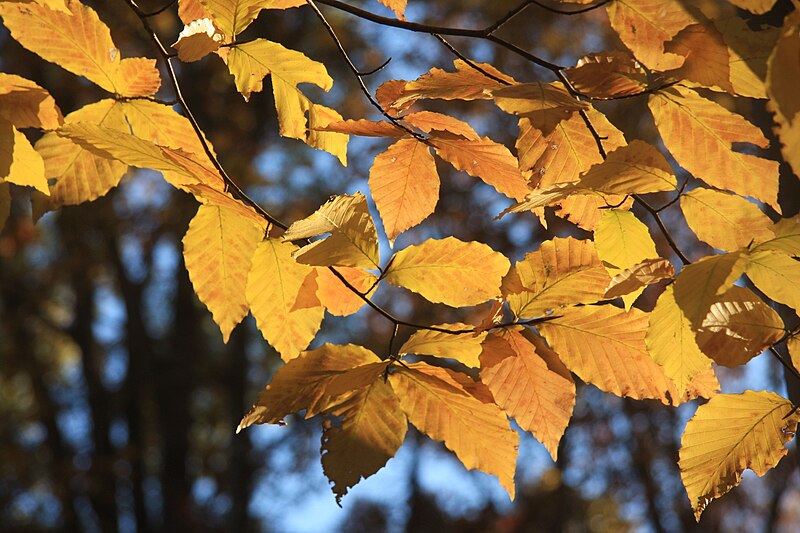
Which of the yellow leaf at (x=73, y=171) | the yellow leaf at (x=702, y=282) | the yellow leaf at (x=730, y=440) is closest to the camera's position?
the yellow leaf at (x=702, y=282)

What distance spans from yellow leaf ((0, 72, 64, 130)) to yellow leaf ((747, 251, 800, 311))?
630mm

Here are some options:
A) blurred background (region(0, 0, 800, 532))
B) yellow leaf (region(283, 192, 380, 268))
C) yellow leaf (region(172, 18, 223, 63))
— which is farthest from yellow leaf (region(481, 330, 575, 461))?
blurred background (region(0, 0, 800, 532))

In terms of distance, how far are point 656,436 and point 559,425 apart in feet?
20.2

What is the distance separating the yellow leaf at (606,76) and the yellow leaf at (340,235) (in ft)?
0.61

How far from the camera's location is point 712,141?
520 mm

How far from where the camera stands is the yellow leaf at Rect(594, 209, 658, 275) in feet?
1.93

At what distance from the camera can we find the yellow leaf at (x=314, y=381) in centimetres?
56

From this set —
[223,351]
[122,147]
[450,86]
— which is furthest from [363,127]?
[223,351]

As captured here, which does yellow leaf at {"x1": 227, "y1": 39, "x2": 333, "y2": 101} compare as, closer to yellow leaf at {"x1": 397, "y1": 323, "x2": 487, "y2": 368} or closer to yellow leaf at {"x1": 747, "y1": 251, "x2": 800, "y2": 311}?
yellow leaf at {"x1": 397, "y1": 323, "x2": 487, "y2": 368}

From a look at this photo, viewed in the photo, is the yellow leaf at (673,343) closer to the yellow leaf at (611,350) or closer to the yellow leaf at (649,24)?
the yellow leaf at (611,350)

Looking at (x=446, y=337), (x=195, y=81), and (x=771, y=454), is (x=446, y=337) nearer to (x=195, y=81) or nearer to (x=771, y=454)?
(x=771, y=454)

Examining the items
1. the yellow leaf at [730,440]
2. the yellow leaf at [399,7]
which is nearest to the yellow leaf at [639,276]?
the yellow leaf at [730,440]

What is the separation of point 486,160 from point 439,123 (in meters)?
0.06

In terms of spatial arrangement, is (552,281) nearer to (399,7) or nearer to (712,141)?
(712,141)
